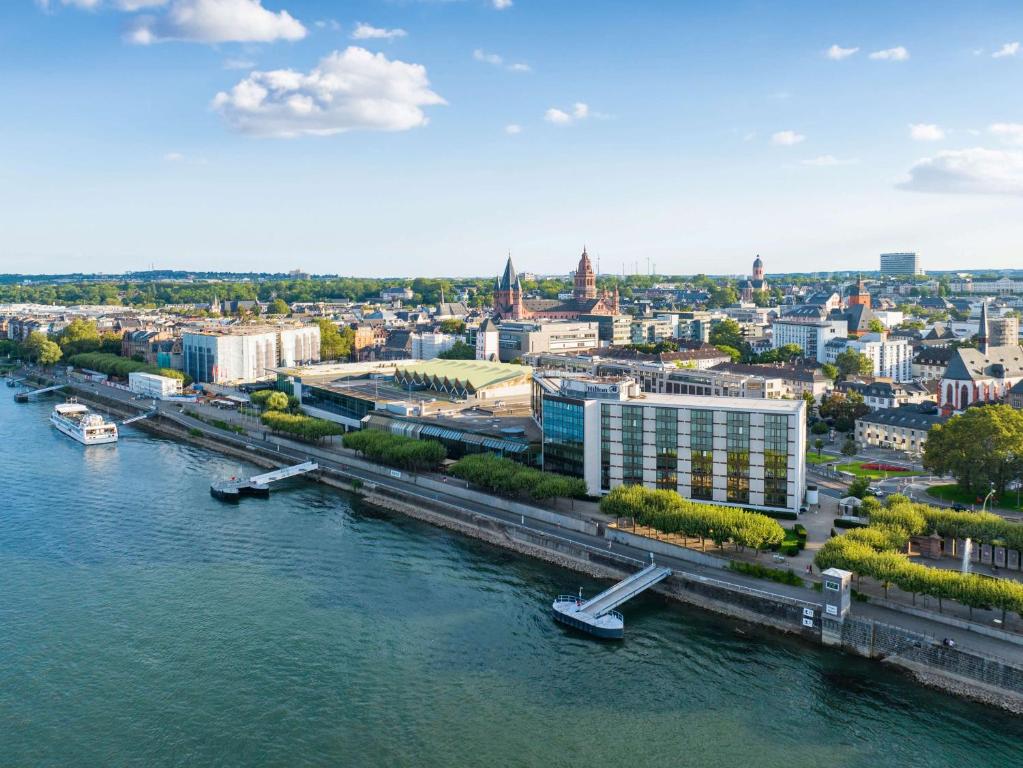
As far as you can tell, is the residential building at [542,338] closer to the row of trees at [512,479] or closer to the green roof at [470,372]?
the green roof at [470,372]

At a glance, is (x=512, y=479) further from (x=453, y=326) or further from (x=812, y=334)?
(x=453, y=326)

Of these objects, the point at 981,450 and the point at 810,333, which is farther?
the point at 810,333

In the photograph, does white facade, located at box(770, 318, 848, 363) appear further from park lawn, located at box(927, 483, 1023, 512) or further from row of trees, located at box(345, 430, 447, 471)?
row of trees, located at box(345, 430, 447, 471)

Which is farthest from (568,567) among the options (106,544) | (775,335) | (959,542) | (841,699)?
(775,335)

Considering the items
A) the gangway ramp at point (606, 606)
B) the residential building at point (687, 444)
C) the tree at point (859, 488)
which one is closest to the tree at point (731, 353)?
the tree at point (859, 488)

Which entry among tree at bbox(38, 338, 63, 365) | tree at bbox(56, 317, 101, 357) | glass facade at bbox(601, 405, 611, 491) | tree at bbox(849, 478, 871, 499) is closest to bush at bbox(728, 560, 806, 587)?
glass facade at bbox(601, 405, 611, 491)

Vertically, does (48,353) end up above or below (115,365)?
above

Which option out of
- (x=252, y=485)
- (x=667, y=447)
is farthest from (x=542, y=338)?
(x=667, y=447)
